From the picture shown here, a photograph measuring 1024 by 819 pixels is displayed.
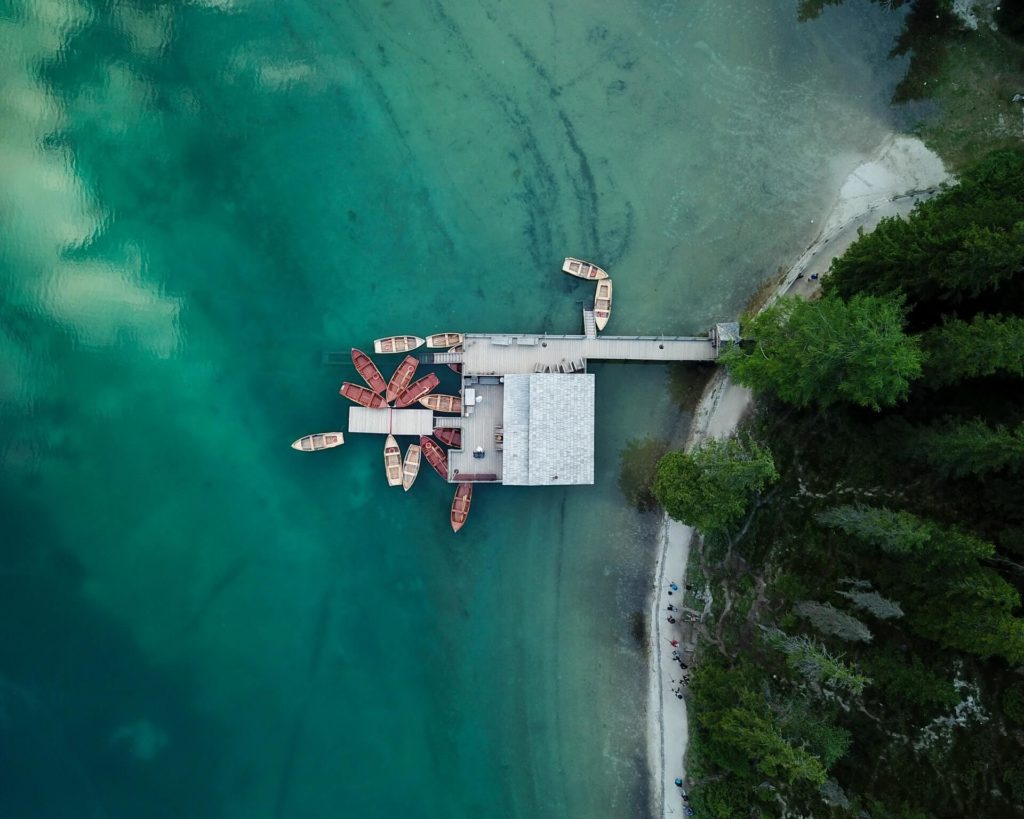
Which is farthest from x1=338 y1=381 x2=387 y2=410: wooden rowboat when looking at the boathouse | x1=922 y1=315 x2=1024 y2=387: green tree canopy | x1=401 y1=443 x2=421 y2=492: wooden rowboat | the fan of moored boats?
x1=922 y1=315 x2=1024 y2=387: green tree canopy

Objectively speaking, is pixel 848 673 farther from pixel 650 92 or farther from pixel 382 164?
pixel 382 164

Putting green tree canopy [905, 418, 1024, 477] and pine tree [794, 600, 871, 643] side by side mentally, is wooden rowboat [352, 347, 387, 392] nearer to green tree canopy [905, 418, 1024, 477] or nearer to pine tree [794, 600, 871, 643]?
pine tree [794, 600, 871, 643]

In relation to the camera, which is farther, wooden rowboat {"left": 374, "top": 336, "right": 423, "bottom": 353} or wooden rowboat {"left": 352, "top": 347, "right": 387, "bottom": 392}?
wooden rowboat {"left": 352, "top": 347, "right": 387, "bottom": 392}

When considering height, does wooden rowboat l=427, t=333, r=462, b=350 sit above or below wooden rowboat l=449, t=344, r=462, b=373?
above

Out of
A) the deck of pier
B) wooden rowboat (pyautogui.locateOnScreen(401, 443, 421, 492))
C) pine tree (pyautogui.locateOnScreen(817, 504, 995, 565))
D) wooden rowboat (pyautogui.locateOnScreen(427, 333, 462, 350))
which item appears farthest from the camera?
wooden rowboat (pyautogui.locateOnScreen(401, 443, 421, 492))

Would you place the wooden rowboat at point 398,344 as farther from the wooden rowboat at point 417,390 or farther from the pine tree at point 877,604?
the pine tree at point 877,604

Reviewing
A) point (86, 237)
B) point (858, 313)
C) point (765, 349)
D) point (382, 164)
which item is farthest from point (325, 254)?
point (858, 313)

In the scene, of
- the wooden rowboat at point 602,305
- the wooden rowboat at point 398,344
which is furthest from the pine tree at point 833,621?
the wooden rowboat at point 398,344

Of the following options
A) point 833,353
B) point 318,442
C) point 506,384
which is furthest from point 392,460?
point 833,353
